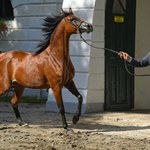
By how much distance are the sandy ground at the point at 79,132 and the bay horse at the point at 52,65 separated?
0.57 meters

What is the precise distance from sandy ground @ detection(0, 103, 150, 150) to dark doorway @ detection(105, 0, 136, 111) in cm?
54

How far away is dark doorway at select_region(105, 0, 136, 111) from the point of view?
14.1 metres

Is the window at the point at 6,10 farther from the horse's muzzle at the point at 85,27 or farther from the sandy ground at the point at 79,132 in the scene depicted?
the horse's muzzle at the point at 85,27

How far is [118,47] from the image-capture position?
47.2 feet

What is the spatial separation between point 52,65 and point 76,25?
89 centimetres

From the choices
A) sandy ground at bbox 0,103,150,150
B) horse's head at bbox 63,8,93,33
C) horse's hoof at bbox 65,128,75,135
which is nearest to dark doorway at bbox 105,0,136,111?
sandy ground at bbox 0,103,150,150

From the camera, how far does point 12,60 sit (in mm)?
11539

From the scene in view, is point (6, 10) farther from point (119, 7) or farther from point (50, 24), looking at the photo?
point (50, 24)

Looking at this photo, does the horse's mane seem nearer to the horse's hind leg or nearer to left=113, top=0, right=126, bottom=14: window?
the horse's hind leg

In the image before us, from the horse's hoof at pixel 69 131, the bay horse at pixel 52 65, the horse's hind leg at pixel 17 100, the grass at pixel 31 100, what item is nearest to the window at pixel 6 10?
the grass at pixel 31 100

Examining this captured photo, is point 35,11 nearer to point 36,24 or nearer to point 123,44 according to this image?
point 36,24

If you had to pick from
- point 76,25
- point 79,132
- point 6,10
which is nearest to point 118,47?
point 76,25

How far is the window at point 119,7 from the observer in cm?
1434

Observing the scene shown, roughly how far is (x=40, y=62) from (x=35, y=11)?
731cm
